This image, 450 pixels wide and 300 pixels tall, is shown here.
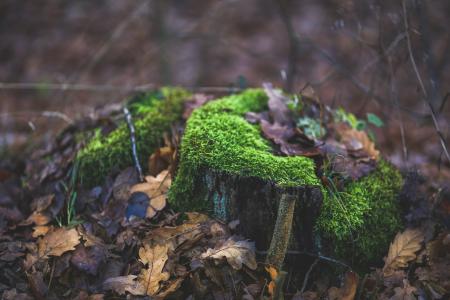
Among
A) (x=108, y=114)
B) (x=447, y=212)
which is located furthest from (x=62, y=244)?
(x=447, y=212)

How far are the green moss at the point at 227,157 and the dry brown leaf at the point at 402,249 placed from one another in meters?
0.66

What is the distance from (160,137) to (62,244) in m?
1.03

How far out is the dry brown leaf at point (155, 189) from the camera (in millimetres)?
2627

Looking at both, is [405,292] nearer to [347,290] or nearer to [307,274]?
[347,290]

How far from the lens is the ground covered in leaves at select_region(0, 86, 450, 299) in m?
2.22

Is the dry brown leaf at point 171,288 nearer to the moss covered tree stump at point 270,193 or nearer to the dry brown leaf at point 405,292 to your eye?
the moss covered tree stump at point 270,193

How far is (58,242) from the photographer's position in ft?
7.93

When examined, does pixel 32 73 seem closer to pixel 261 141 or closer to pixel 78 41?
pixel 78 41

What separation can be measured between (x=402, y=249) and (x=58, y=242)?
206cm

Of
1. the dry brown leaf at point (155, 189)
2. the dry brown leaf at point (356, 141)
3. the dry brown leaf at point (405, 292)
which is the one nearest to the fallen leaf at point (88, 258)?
the dry brown leaf at point (155, 189)

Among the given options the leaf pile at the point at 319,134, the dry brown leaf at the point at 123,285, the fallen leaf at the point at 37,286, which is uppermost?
the leaf pile at the point at 319,134

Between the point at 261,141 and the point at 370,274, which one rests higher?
the point at 261,141

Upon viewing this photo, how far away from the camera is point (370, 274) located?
95.3 inches

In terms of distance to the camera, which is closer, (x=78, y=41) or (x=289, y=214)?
(x=289, y=214)
